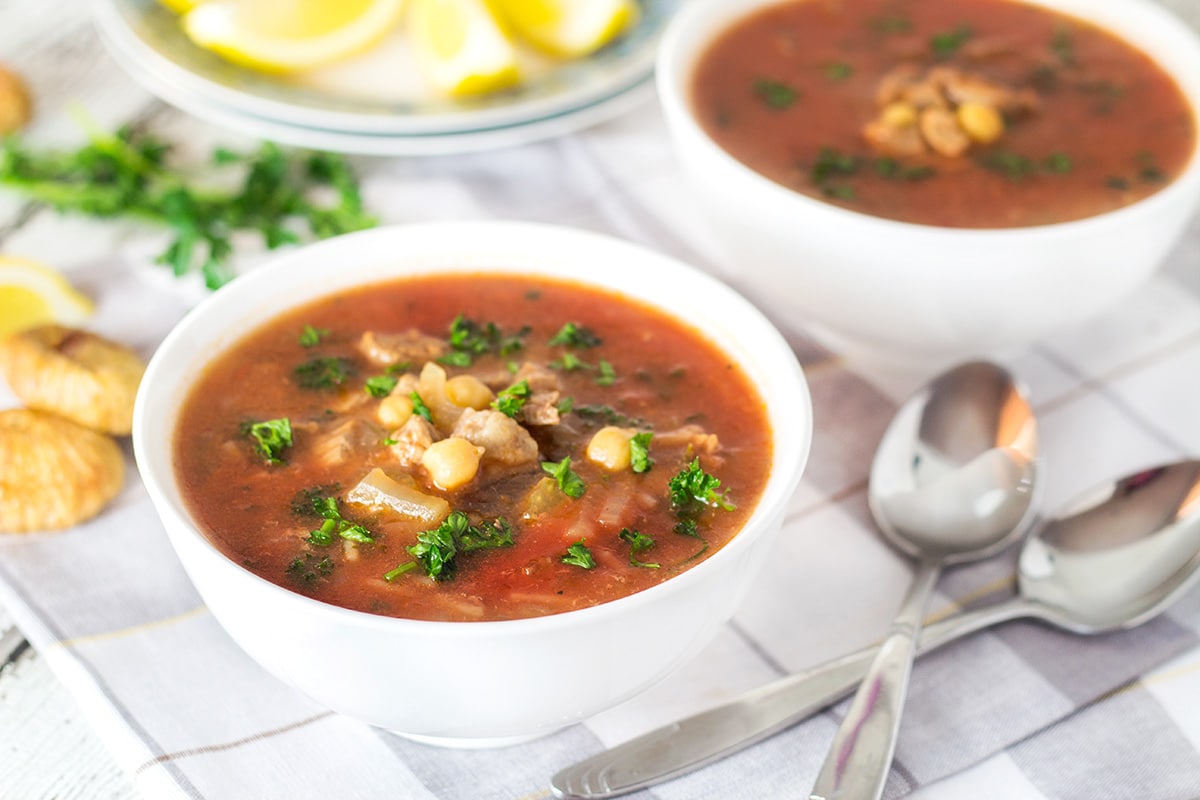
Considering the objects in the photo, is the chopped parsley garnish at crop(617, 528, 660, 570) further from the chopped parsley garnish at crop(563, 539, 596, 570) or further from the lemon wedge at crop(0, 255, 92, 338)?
the lemon wedge at crop(0, 255, 92, 338)

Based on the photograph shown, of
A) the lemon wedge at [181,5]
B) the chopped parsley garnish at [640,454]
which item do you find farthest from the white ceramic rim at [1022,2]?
the lemon wedge at [181,5]

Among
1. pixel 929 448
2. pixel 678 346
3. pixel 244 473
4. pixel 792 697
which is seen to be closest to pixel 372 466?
pixel 244 473

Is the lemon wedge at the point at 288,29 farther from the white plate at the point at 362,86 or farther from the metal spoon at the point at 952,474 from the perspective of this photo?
the metal spoon at the point at 952,474

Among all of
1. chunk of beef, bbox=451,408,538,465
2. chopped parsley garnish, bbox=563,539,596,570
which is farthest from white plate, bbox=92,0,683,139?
chopped parsley garnish, bbox=563,539,596,570

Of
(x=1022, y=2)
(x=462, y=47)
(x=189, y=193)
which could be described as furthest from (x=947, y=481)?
(x=189, y=193)

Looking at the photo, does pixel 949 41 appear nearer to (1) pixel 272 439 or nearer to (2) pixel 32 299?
(1) pixel 272 439
